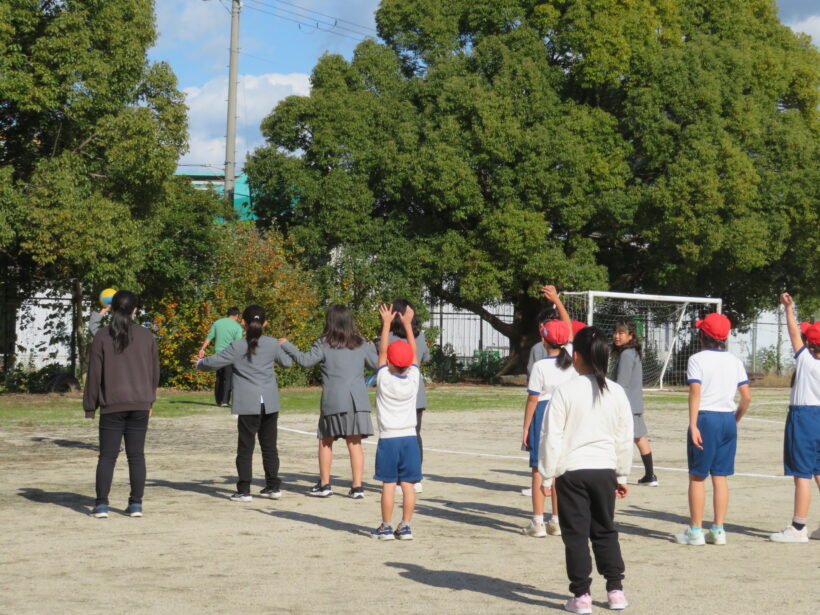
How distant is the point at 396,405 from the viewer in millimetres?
7656

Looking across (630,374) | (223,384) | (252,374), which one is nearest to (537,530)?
(630,374)

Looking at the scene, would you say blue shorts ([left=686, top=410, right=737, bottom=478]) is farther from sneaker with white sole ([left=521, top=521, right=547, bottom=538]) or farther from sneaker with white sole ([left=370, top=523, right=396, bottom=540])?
sneaker with white sole ([left=370, top=523, right=396, bottom=540])

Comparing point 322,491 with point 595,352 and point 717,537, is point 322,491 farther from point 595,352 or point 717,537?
point 595,352

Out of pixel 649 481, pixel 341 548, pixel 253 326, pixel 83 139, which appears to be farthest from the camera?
pixel 83 139

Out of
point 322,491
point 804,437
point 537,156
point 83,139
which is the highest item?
point 537,156

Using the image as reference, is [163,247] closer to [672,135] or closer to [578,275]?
[578,275]

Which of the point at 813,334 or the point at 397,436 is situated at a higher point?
the point at 813,334

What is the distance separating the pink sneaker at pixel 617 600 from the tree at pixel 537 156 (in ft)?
74.5

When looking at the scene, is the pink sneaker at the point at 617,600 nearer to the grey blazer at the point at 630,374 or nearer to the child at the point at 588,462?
the child at the point at 588,462

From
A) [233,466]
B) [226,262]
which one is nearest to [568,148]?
[226,262]

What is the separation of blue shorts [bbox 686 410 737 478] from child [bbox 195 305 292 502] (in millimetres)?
3865

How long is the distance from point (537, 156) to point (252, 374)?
799 inches

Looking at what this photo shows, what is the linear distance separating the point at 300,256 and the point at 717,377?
22357 mm

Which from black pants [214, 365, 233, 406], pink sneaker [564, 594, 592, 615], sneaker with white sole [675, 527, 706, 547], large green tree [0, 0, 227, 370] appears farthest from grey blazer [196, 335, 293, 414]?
large green tree [0, 0, 227, 370]
